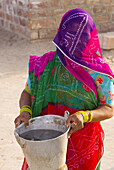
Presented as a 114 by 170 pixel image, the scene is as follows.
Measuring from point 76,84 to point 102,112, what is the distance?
0.24 m

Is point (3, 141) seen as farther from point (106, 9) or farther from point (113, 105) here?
point (106, 9)

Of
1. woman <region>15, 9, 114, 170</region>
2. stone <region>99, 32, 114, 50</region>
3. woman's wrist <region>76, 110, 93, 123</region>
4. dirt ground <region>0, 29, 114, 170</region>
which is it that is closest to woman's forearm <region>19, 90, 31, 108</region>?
woman <region>15, 9, 114, 170</region>

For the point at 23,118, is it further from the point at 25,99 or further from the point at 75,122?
the point at 75,122

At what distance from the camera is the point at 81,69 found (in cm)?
196

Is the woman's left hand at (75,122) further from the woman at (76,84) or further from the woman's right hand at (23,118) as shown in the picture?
the woman's right hand at (23,118)

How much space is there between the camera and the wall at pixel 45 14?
7.96 metres

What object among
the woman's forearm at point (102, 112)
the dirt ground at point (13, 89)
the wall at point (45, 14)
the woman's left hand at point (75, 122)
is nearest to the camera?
the woman's left hand at point (75, 122)

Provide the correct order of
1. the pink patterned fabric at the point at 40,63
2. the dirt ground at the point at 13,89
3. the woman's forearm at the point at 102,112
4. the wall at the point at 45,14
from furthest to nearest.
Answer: the wall at the point at 45,14, the dirt ground at the point at 13,89, the pink patterned fabric at the point at 40,63, the woman's forearm at the point at 102,112

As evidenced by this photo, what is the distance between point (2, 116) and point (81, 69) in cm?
276

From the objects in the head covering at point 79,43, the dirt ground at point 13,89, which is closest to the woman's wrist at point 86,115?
the head covering at point 79,43

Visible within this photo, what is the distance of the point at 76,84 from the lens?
1.98 m

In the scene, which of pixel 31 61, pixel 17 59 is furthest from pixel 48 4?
pixel 31 61

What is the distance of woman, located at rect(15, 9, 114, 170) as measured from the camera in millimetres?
1932

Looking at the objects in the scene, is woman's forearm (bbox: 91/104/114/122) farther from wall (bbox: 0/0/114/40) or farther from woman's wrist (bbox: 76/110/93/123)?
wall (bbox: 0/0/114/40)
